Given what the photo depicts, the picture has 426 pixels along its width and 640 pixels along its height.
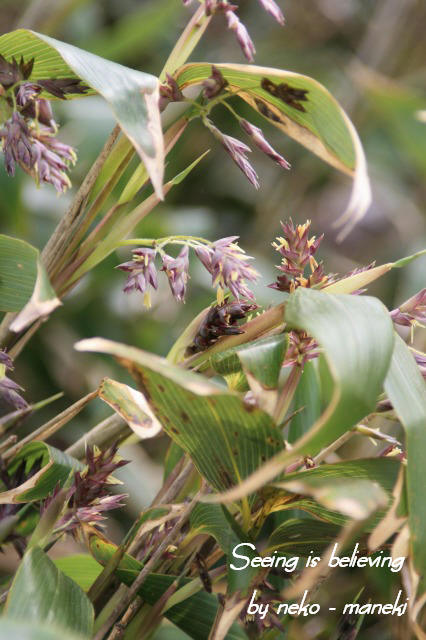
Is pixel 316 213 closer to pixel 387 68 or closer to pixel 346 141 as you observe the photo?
pixel 387 68

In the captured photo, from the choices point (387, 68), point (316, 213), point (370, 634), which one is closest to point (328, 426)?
point (370, 634)

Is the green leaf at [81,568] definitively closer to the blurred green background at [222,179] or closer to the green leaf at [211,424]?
the green leaf at [211,424]

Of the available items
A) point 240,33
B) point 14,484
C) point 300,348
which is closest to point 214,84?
point 240,33

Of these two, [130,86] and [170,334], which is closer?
[130,86]

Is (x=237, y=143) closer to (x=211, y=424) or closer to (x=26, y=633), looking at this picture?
(x=211, y=424)

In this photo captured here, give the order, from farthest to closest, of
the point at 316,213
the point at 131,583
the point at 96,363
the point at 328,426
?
1. the point at 316,213
2. the point at 96,363
3. the point at 131,583
4. the point at 328,426

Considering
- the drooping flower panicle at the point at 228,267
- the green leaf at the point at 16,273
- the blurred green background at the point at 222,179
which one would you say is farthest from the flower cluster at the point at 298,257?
the blurred green background at the point at 222,179

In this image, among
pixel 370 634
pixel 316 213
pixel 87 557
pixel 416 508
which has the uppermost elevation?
pixel 416 508
